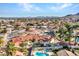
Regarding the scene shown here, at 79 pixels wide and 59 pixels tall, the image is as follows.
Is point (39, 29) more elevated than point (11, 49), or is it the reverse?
point (39, 29)

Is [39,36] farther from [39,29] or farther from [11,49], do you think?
[11,49]

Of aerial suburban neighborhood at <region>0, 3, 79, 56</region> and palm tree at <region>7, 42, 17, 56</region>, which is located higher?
aerial suburban neighborhood at <region>0, 3, 79, 56</region>

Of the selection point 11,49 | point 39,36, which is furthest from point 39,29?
point 11,49

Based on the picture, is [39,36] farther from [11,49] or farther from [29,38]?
[11,49]

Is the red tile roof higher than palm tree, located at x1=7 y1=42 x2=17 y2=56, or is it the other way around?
the red tile roof

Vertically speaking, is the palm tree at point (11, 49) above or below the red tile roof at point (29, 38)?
below

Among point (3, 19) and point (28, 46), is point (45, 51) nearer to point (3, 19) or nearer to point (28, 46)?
point (28, 46)

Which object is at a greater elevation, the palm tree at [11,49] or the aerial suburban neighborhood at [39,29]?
the aerial suburban neighborhood at [39,29]

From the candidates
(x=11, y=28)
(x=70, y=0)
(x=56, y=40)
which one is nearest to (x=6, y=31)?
(x=11, y=28)
